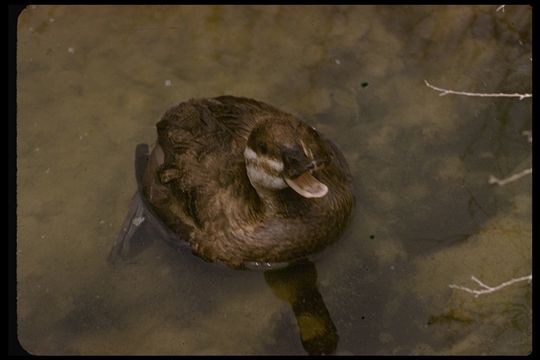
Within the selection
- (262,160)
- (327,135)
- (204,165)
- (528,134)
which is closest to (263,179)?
(262,160)

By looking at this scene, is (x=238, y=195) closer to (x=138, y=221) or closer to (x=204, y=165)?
(x=204, y=165)

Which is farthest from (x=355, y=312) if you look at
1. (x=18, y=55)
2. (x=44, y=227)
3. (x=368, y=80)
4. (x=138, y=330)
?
(x=18, y=55)

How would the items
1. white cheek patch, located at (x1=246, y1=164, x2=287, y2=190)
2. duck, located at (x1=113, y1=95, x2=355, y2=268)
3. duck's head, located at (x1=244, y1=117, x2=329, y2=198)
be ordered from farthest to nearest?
duck, located at (x1=113, y1=95, x2=355, y2=268) < white cheek patch, located at (x1=246, y1=164, x2=287, y2=190) < duck's head, located at (x1=244, y1=117, x2=329, y2=198)

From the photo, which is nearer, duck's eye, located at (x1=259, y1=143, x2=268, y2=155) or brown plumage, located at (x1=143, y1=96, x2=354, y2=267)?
duck's eye, located at (x1=259, y1=143, x2=268, y2=155)

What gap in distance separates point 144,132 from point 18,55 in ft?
3.86

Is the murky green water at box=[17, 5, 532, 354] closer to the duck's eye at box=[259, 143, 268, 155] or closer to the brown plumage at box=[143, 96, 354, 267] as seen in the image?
the brown plumage at box=[143, 96, 354, 267]

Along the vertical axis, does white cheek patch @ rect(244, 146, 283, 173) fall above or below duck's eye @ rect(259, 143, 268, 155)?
below

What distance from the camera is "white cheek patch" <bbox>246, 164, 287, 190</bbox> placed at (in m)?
3.63

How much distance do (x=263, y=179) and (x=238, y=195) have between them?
0.23 meters

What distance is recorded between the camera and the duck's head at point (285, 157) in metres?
3.39

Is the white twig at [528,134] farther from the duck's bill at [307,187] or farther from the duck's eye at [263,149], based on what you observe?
the duck's eye at [263,149]

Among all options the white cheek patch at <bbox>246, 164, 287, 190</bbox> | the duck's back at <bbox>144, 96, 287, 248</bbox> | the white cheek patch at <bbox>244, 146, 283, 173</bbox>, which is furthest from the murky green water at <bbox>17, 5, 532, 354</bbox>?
the white cheek patch at <bbox>244, 146, 283, 173</bbox>

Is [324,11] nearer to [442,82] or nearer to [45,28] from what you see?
[442,82]

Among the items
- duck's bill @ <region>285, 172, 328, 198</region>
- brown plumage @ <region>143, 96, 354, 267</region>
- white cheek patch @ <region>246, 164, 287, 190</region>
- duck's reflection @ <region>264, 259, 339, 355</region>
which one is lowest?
duck's reflection @ <region>264, 259, 339, 355</region>
